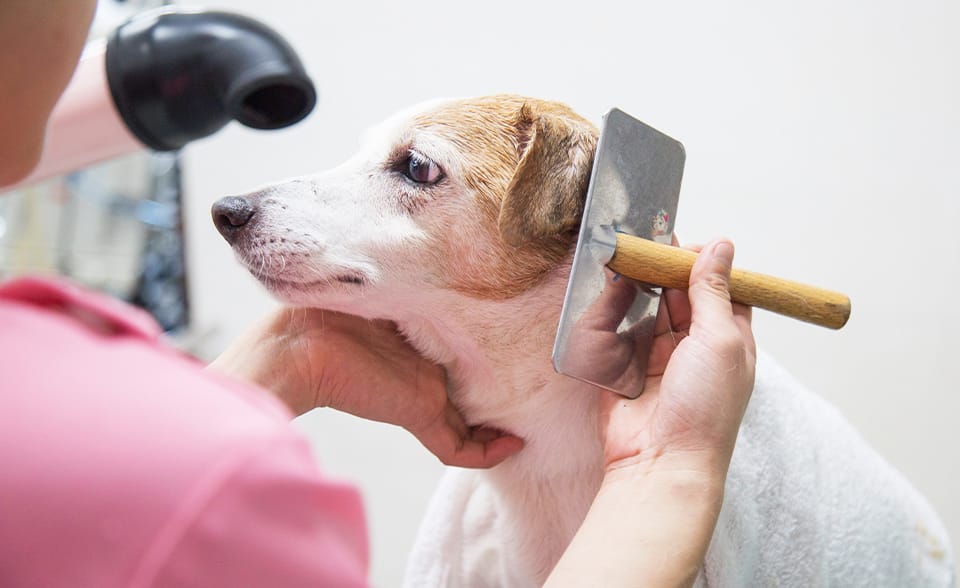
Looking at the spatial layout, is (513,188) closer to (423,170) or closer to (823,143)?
(423,170)

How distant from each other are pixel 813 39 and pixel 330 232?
72cm

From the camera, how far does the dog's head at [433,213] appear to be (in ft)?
2.11

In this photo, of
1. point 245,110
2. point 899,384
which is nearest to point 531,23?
point 245,110

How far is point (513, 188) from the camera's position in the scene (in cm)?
63

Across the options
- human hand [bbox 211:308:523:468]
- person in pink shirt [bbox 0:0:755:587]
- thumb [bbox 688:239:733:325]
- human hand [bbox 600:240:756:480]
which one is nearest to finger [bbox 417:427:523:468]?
human hand [bbox 211:308:523:468]

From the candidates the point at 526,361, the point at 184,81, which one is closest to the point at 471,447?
the point at 526,361

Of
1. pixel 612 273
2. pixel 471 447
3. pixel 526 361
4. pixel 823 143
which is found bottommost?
pixel 471 447

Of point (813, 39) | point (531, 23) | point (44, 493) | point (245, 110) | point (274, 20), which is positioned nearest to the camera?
point (44, 493)

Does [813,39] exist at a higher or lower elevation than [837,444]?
higher

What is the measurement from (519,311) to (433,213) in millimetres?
119

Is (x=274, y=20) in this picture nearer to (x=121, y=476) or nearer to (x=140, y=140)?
(x=140, y=140)

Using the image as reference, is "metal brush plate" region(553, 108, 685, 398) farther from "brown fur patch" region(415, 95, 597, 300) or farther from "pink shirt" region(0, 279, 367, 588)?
"pink shirt" region(0, 279, 367, 588)

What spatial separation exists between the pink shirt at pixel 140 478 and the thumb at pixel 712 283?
40 centimetres

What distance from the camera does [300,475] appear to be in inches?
10.4
